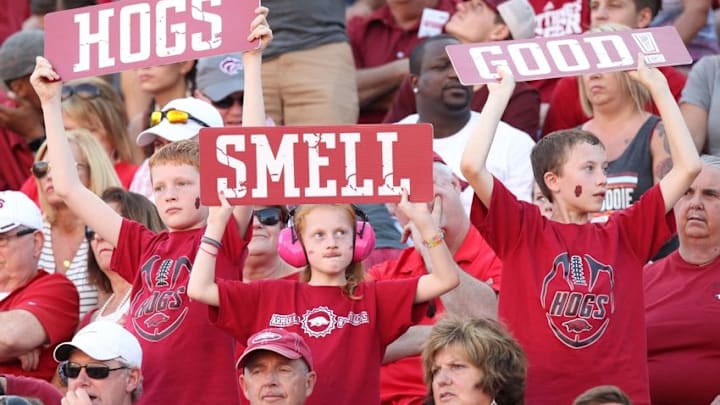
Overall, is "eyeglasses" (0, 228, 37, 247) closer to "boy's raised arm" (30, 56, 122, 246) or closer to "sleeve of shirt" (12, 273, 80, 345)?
"sleeve of shirt" (12, 273, 80, 345)

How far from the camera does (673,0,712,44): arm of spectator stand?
363 inches

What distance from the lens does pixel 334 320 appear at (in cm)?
611

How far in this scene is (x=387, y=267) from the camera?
7.08 metres

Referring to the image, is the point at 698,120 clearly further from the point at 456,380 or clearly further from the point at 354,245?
the point at 456,380

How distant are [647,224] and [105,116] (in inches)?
146

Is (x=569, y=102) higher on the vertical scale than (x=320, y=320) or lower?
higher

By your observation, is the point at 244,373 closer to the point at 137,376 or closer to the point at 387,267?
the point at 137,376

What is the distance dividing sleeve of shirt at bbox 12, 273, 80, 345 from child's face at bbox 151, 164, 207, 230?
44.3 inches

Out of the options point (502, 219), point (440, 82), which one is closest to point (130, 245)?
point (502, 219)

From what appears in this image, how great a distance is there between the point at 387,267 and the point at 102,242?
136 centimetres

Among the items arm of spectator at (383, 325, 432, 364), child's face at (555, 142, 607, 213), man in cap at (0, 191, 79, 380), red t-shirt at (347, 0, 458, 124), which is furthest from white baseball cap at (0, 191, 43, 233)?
red t-shirt at (347, 0, 458, 124)

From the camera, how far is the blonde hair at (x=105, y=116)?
899 cm

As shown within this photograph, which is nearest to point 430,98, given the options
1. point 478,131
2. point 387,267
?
point 387,267

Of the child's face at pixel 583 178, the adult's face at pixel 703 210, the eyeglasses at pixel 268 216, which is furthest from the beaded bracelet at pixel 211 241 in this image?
the adult's face at pixel 703 210
